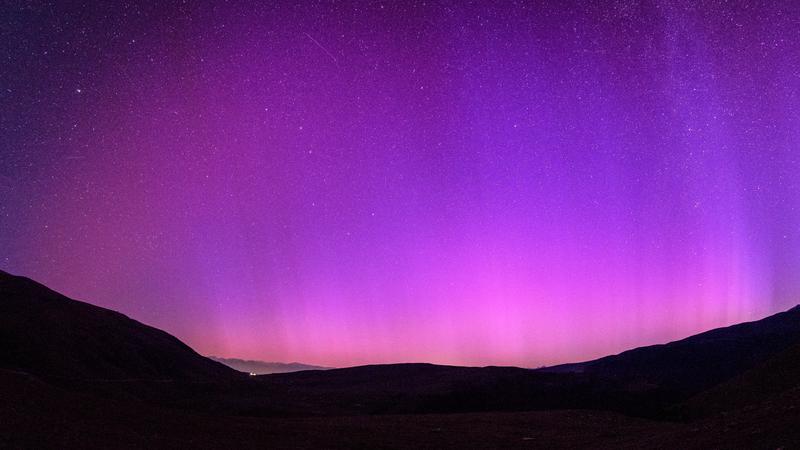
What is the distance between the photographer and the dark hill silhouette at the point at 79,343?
5703cm

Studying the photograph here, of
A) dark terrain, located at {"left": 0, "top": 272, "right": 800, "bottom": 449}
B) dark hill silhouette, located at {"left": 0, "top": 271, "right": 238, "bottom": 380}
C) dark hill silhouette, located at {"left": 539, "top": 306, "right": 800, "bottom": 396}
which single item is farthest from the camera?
dark hill silhouette, located at {"left": 539, "top": 306, "right": 800, "bottom": 396}

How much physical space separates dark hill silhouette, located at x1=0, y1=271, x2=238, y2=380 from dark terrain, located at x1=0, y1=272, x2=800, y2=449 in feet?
0.85

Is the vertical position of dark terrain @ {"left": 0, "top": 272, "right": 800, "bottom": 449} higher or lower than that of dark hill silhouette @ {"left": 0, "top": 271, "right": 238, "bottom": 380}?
lower

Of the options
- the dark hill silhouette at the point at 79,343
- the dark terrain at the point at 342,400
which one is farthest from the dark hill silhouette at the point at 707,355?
the dark hill silhouette at the point at 79,343

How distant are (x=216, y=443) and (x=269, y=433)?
4693 mm

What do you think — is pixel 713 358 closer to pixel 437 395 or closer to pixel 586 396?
pixel 586 396

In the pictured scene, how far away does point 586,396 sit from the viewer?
231 feet

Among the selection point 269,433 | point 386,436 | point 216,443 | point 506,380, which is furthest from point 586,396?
point 216,443

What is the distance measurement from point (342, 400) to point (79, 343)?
102 ft

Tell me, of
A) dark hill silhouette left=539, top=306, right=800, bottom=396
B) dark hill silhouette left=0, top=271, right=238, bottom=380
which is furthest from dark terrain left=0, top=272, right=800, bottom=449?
dark hill silhouette left=539, top=306, right=800, bottom=396

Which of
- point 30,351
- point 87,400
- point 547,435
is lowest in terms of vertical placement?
point 547,435

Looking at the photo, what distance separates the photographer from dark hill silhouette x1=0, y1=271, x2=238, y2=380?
57031mm

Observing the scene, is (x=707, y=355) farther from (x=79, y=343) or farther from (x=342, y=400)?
(x=79, y=343)

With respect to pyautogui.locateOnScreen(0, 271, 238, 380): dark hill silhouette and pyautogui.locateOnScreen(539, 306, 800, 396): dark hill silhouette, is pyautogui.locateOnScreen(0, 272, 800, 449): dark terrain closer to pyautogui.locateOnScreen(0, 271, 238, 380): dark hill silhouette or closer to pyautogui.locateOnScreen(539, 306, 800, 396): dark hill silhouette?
pyautogui.locateOnScreen(0, 271, 238, 380): dark hill silhouette
